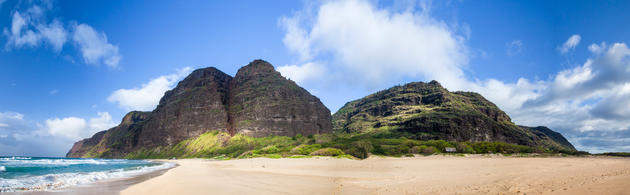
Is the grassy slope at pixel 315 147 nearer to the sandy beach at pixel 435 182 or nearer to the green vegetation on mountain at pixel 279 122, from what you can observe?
the green vegetation on mountain at pixel 279 122

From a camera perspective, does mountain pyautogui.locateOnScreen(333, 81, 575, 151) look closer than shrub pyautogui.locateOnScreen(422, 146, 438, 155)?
No

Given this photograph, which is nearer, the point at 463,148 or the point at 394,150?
the point at 394,150

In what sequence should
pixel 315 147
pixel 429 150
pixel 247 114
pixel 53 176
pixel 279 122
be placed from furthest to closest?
pixel 247 114 < pixel 279 122 < pixel 315 147 < pixel 429 150 < pixel 53 176

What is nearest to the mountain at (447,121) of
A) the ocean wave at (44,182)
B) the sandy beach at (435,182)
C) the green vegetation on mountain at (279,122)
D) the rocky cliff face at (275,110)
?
the green vegetation on mountain at (279,122)

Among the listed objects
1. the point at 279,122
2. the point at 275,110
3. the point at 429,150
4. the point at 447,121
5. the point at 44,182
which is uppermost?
the point at 275,110

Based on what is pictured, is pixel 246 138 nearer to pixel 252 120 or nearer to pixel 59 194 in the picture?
pixel 252 120

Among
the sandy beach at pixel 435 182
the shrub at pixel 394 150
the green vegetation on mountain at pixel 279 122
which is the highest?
the green vegetation on mountain at pixel 279 122

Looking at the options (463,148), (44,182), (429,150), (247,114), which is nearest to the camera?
(44,182)

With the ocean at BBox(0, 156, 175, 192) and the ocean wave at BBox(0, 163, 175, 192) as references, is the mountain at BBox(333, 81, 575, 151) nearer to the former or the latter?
the ocean at BBox(0, 156, 175, 192)

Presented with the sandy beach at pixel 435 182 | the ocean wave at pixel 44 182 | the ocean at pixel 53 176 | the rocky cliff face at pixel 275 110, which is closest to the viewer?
the sandy beach at pixel 435 182

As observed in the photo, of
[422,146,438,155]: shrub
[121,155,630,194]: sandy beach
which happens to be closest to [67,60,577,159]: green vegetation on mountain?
[422,146,438,155]: shrub

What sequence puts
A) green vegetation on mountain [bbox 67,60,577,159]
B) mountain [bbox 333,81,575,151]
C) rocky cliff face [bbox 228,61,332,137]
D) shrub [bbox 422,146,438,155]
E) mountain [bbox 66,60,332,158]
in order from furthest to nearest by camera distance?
mountain [bbox 66,60,332,158], rocky cliff face [bbox 228,61,332,137], green vegetation on mountain [bbox 67,60,577,159], mountain [bbox 333,81,575,151], shrub [bbox 422,146,438,155]

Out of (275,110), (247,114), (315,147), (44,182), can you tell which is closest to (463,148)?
(315,147)

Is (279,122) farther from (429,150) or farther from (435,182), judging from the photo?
(435,182)
